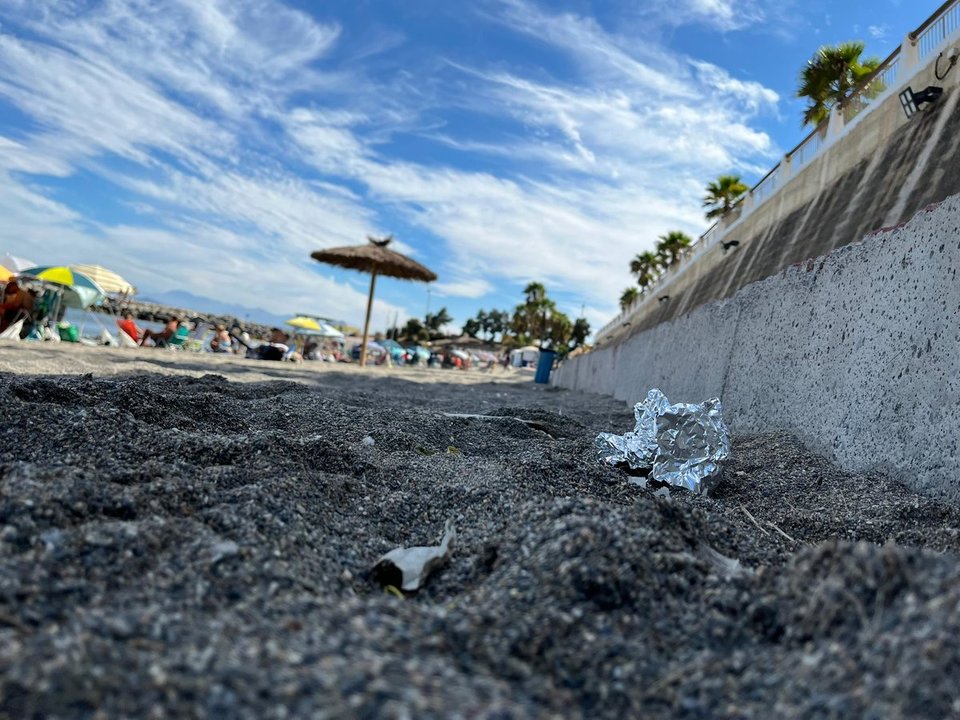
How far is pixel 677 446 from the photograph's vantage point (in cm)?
464

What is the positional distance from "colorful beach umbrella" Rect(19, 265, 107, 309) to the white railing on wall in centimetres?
1622

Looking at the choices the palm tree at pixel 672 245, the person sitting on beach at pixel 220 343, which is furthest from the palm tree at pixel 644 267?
the person sitting on beach at pixel 220 343

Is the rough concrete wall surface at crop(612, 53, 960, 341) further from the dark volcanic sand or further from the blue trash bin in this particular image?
the blue trash bin

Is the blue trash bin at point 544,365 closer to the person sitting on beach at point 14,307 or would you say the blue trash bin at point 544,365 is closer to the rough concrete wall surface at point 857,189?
the rough concrete wall surface at point 857,189

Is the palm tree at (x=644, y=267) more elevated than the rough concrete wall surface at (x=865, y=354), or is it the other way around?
the palm tree at (x=644, y=267)

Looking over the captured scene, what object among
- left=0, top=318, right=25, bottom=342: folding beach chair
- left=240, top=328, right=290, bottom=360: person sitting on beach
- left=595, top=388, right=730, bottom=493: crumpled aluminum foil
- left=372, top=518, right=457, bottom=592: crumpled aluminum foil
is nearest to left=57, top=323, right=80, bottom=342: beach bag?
left=0, top=318, right=25, bottom=342: folding beach chair

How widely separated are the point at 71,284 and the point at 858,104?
700 inches

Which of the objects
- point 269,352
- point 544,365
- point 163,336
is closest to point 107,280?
point 163,336

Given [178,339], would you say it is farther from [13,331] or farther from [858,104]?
[858,104]

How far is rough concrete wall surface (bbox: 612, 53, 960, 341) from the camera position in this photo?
489 cm

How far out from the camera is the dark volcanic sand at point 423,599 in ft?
4.66

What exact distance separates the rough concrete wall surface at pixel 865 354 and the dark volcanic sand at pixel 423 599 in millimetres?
608

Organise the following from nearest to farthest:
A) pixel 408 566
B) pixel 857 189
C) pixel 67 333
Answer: pixel 408 566 → pixel 857 189 → pixel 67 333

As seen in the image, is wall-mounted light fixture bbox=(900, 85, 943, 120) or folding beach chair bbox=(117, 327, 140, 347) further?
folding beach chair bbox=(117, 327, 140, 347)
